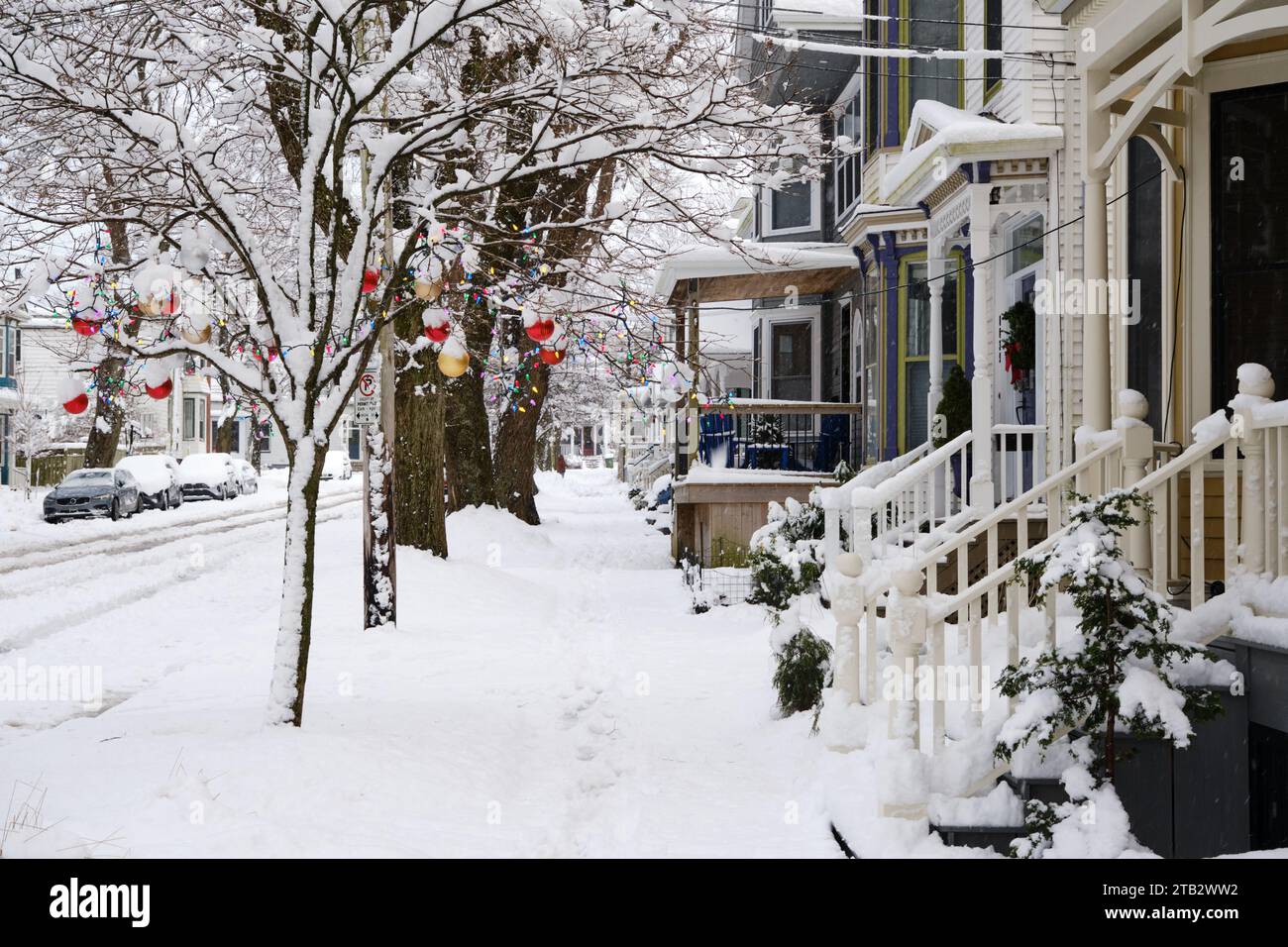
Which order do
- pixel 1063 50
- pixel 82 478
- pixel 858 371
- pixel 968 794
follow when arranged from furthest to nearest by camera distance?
1. pixel 82 478
2. pixel 858 371
3. pixel 1063 50
4. pixel 968 794

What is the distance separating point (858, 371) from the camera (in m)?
18.6

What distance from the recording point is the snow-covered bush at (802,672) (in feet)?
26.9

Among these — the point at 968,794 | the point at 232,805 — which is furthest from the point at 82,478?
the point at 968,794

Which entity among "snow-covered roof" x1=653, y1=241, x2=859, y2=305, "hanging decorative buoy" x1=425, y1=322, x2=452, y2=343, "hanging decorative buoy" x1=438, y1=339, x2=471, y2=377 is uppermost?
"snow-covered roof" x1=653, y1=241, x2=859, y2=305

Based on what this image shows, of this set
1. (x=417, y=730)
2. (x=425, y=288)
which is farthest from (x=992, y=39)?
(x=417, y=730)

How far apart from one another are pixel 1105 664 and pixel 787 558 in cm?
481

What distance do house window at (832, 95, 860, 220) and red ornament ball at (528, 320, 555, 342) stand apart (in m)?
12.9

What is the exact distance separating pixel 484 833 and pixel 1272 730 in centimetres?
392

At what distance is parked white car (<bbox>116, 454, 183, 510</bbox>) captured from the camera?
1281 inches

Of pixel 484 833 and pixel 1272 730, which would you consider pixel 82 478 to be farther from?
pixel 1272 730

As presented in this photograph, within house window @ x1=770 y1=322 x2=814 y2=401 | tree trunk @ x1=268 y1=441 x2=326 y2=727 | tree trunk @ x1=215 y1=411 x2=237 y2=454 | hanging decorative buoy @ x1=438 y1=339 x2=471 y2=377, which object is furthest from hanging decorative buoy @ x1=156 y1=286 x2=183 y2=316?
tree trunk @ x1=215 y1=411 x2=237 y2=454

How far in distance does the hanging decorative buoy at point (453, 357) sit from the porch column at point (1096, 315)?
13.0 feet

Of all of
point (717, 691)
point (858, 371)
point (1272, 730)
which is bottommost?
point (717, 691)

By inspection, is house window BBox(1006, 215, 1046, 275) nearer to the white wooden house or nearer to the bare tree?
the white wooden house
